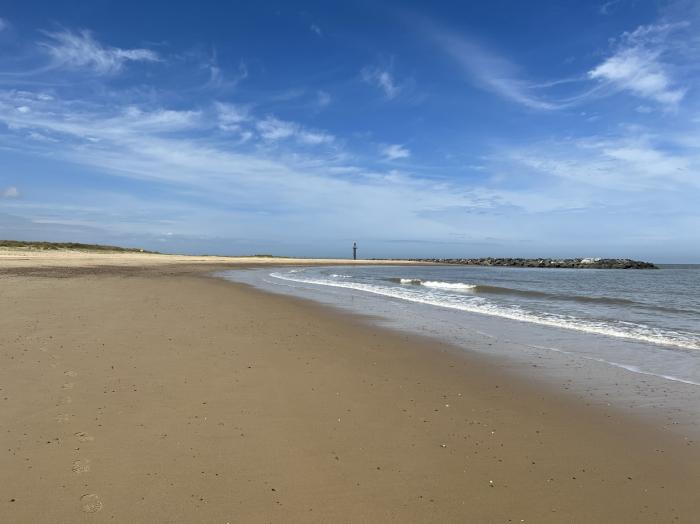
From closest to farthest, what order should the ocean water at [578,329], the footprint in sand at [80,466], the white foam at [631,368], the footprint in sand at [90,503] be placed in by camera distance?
the footprint in sand at [90,503] → the footprint in sand at [80,466] → the white foam at [631,368] → the ocean water at [578,329]

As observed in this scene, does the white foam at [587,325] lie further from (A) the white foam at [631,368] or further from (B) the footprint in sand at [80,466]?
(B) the footprint in sand at [80,466]

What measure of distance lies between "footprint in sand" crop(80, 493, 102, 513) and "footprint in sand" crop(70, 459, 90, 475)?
39cm

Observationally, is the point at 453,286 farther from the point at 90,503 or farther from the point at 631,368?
the point at 90,503

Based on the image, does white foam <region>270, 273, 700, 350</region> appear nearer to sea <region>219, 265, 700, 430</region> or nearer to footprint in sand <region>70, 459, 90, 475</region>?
sea <region>219, 265, 700, 430</region>

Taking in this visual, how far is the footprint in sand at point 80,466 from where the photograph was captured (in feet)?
11.9

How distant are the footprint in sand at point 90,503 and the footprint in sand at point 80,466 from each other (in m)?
0.39

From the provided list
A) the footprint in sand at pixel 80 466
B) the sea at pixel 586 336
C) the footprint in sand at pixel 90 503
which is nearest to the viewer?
the footprint in sand at pixel 90 503

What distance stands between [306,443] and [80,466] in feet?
6.35

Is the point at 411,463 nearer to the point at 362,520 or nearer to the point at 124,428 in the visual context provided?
the point at 362,520

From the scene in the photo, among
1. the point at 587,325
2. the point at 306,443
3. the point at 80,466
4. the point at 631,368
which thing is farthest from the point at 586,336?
the point at 80,466

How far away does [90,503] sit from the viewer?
10.5 feet

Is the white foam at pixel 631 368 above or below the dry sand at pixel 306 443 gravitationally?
below

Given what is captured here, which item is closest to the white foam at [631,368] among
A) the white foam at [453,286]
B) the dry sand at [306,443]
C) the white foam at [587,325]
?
the dry sand at [306,443]

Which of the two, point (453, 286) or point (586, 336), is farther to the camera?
point (453, 286)
